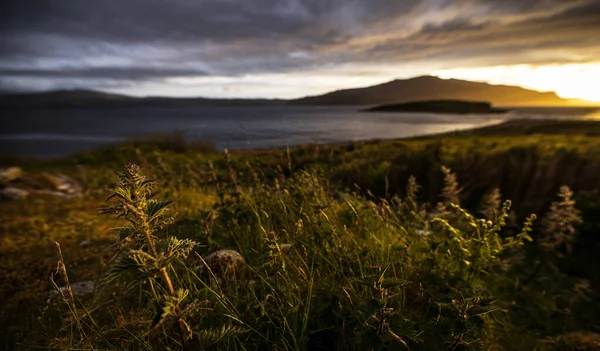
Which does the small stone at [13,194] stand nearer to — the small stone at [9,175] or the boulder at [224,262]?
the small stone at [9,175]

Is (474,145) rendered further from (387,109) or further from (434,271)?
(387,109)

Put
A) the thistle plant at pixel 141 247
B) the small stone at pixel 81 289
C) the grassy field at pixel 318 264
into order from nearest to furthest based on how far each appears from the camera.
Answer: the thistle plant at pixel 141 247 → the grassy field at pixel 318 264 → the small stone at pixel 81 289

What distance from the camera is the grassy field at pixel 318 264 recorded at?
1.56 m

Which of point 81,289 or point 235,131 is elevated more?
point 81,289

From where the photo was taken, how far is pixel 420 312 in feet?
7.93

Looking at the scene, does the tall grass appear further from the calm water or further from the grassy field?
the calm water

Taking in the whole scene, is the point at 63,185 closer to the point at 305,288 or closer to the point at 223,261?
the point at 223,261

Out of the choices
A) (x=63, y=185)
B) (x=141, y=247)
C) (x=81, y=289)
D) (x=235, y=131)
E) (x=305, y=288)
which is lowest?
(x=235, y=131)

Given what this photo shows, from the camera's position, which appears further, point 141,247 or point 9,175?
point 9,175

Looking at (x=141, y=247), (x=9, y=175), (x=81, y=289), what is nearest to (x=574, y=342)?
(x=141, y=247)

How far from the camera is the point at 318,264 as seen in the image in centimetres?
259

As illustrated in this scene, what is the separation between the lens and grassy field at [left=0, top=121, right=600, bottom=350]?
156cm

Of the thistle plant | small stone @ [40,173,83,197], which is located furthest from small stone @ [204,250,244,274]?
small stone @ [40,173,83,197]

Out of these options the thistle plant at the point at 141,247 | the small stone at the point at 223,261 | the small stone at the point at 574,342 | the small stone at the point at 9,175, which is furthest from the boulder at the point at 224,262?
the small stone at the point at 9,175
